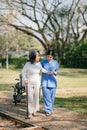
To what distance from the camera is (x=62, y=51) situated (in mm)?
60375

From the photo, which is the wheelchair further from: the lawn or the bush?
the bush

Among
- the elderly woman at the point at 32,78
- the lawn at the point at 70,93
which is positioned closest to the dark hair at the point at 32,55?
the elderly woman at the point at 32,78

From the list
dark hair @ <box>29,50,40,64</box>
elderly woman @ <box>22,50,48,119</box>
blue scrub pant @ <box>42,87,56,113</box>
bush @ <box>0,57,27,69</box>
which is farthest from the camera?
bush @ <box>0,57,27,69</box>

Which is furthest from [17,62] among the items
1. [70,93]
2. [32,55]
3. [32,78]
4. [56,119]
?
[56,119]

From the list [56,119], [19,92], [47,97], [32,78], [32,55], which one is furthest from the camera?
[19,92]

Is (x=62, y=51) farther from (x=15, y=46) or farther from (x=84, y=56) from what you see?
(x=15, y=46)

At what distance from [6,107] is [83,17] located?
1849 inches

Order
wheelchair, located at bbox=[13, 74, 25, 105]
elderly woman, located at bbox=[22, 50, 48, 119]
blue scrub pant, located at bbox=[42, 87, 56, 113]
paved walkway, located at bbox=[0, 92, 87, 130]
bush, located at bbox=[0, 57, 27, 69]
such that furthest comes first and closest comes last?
bush, located at bbox=[0, 57, 27, 69] → wheelchair, located at bbox=[13, 74, 25, 105] → blue scrub pant, located at bbox=[42, 87, 56, 113] → elderly woman, located at bbox=[22, 50, 48, 119] → paved walkway, located at bbox=[0, 92, 87, 130]

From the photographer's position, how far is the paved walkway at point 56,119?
9.14m

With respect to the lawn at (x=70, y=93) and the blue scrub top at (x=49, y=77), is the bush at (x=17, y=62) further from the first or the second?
the blue scrub top at (x=49, y=77)

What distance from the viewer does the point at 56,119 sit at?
10.2m

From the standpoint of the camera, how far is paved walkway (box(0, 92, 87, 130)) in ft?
30.0

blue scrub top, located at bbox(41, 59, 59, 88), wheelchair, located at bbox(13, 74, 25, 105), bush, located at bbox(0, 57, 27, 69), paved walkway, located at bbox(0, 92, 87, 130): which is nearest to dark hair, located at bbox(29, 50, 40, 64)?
blue scrub top, located at bbox(41, 59, 59, 88)

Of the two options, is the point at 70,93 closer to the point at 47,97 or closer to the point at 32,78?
the point at 47,97
